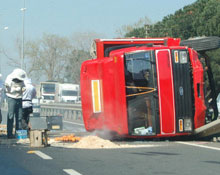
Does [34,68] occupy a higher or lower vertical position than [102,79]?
higher

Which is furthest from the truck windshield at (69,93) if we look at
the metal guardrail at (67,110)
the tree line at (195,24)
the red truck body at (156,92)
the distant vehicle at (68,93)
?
the red truck body at (156,92)

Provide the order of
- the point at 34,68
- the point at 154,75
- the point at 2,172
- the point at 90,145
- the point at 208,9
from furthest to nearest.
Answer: the point at 34,68 < the point at 208,9 < the point at 154,75 < the point at 90,145 < the point at 2,172

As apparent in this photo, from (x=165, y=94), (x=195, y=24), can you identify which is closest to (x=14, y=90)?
(x=165, y=94)

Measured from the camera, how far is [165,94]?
15398 millimetres

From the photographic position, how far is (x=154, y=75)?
1550 centimetres

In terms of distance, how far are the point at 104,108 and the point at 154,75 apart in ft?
5.52

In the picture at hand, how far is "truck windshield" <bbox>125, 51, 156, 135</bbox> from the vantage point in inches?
609

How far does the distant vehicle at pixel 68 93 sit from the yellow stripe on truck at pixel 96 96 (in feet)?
222

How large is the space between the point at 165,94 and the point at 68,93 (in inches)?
2767

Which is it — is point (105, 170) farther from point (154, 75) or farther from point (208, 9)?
point (208, 9)

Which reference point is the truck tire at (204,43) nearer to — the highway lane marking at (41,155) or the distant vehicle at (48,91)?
the highway lane marking at (41,155)

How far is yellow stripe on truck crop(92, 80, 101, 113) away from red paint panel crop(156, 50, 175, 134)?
6.32ft

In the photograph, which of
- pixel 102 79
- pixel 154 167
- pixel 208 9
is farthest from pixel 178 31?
pixel 154 167

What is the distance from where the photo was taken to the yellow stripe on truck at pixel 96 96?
16.7 meters
